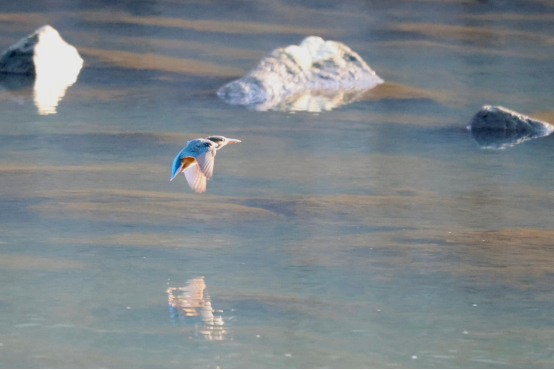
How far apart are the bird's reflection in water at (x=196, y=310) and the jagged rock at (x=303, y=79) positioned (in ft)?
15.3

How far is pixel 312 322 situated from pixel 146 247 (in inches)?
46.7

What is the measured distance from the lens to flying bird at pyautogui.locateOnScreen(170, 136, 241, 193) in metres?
3.90

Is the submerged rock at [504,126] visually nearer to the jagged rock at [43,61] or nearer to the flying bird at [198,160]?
the flying bird at [198,160]

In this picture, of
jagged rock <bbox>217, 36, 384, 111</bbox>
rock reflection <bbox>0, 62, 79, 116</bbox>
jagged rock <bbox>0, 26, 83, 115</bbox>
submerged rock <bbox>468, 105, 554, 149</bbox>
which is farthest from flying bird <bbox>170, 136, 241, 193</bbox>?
jagged rock <bbox>0, 26, 83, 115</bbox>

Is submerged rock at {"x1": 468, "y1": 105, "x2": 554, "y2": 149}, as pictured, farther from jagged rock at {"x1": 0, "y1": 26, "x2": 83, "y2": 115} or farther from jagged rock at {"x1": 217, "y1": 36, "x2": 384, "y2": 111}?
jagged rock at {"x1": 0, "y1": 26, "x2": 83, "y2": 115}

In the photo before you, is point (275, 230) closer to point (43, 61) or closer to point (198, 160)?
point (198, 160)

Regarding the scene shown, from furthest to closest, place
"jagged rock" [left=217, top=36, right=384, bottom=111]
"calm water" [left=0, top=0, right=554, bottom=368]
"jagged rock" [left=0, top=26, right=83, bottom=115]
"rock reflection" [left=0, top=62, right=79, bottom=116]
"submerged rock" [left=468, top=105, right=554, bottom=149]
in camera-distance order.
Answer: "jagged rock" [left=0, top=26, right=83, bottom=115]
"jagged rock" [left=217, top=36, right=384, bottom=111]
"rock reflection" [left=0, top=62, right=79, bottom=116]
"submerged rock" [left=468, top=105, right=554, bottom=149]
"calm water" [left=0, top=0, right=554, bottom=368]

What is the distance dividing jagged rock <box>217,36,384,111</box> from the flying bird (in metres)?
4.45

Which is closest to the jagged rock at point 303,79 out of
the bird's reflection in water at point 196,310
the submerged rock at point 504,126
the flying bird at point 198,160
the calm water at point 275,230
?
the calm water at point 275,230

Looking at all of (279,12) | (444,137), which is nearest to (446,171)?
(444,137)

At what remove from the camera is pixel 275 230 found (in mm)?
4902

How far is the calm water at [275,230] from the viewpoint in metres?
3.50

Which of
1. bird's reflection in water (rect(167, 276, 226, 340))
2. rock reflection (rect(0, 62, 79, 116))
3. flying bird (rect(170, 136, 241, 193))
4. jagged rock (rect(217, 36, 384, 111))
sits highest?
flying bird (rect(170, 136, 241, 193))

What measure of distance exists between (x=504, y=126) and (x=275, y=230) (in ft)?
11.0
